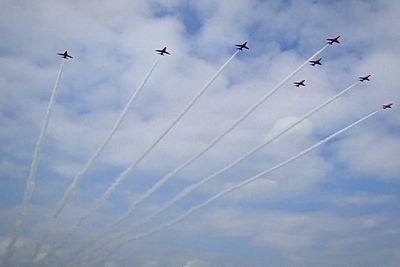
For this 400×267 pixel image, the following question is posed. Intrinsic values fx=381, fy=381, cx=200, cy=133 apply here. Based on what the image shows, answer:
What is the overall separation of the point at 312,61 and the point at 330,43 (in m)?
6.50

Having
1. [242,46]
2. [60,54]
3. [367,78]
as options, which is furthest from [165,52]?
[367,78]

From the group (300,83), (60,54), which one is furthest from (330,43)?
(60,54)

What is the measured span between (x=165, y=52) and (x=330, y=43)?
44435 millimetres

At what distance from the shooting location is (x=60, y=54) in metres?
111

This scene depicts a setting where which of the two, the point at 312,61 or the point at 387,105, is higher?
the point at 312,61

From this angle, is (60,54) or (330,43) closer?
(330,43)

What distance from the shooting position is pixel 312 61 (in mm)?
104438

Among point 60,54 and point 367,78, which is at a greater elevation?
point 60,54

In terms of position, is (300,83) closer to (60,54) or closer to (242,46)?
(242,46)

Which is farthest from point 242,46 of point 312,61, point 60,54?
point 60,54

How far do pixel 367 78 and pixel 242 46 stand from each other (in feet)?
114

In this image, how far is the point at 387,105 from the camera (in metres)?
102

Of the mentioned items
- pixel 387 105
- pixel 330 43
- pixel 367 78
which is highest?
pixel 330 43

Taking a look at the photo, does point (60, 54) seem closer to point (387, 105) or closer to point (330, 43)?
point (330, 43)
